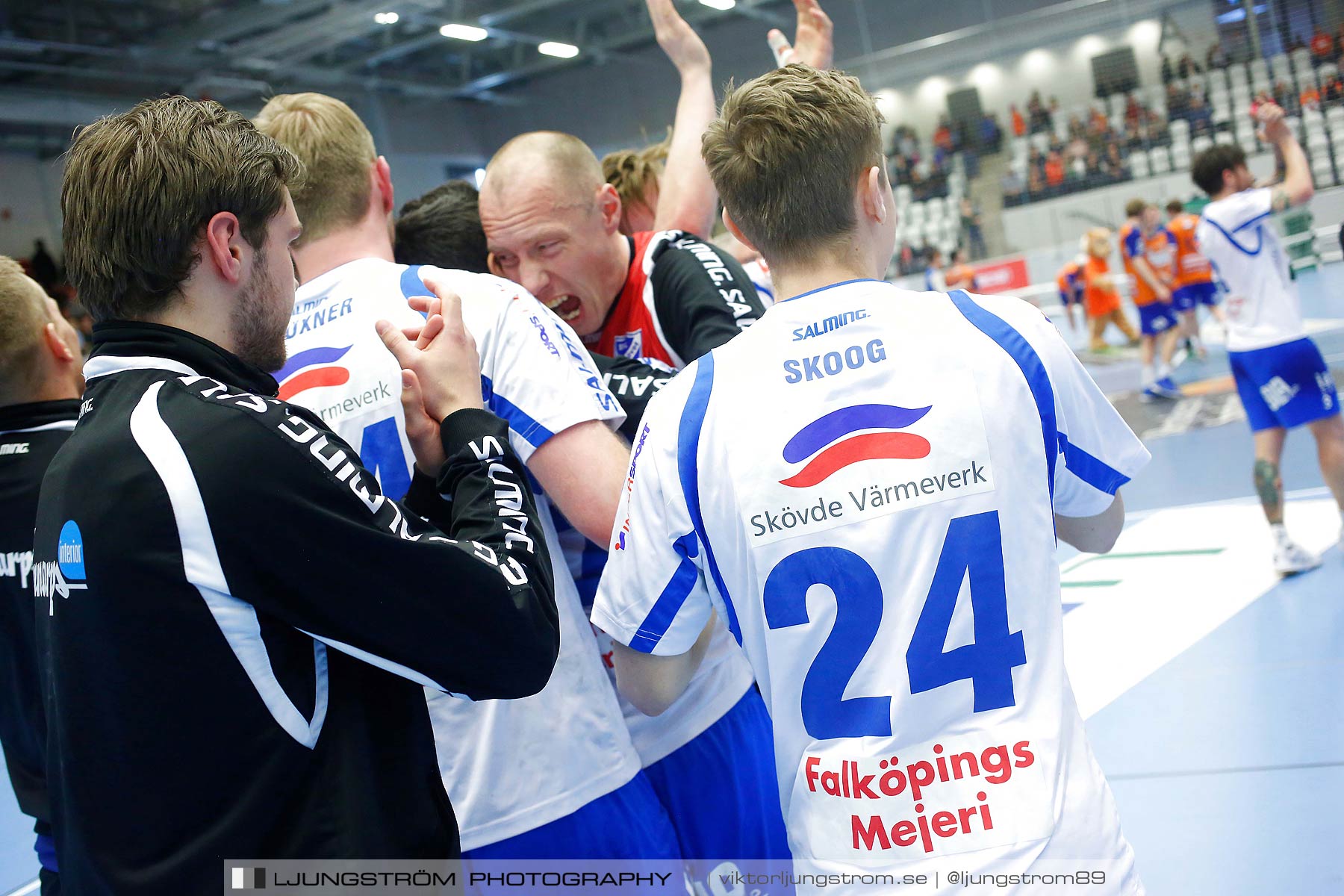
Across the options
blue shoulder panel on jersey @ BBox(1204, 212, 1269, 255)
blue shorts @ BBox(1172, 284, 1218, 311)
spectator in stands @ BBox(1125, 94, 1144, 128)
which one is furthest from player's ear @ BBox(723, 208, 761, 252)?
spectator in stands @ BBox(1125, 94, 1144, 128)

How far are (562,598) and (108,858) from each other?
72 cm

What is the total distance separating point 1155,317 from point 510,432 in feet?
33.1

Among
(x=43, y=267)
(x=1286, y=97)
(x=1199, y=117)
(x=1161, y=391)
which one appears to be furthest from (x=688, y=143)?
(x=43, y=267)

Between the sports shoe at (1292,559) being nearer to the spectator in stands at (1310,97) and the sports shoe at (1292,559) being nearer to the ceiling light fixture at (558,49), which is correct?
the spectator in stands at (1310,97)

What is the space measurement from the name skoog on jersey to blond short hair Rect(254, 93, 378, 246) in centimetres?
98

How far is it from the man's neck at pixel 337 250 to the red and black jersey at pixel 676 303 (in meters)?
0.55

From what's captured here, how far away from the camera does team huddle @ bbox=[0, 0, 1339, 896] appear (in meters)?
1.14

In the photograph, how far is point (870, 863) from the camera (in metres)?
1.25

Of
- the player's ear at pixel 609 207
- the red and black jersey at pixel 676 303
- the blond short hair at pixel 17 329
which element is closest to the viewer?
the red and black jersey at pixel 676 303

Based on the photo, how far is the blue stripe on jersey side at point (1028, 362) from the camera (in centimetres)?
132

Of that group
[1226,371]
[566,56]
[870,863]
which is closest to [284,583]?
[870,863]

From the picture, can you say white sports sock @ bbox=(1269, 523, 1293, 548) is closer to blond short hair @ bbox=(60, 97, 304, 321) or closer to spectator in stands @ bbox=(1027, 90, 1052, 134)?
blond short hair @ bbox=(60, 97, 304, 321)

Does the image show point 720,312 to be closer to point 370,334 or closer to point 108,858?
point 370,334

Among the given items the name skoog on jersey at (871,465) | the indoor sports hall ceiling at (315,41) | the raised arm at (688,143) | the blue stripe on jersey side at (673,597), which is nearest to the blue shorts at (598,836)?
the blue stripe on jersey side at (673,597)
